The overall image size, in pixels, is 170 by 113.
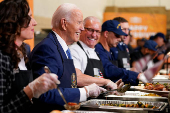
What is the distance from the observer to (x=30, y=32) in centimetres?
178

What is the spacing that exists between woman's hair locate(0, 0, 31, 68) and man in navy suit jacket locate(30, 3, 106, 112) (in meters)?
0.38

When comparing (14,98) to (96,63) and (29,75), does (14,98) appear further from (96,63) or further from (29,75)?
(96,63)

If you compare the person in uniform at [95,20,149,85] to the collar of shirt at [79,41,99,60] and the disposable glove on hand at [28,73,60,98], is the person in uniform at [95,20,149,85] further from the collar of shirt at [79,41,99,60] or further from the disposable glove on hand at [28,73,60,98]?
the disposable glove on hand at [28,73,60,98]

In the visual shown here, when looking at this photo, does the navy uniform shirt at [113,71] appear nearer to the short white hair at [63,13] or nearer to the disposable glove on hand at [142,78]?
the disposable glove on hand at [142,78]

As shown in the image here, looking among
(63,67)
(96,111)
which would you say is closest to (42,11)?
(63,67)

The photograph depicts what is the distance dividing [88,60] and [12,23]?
4.97 ft

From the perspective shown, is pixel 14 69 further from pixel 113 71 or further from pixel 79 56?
pixel 113 71

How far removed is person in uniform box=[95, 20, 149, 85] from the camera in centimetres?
360

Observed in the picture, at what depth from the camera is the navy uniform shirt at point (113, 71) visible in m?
3.59

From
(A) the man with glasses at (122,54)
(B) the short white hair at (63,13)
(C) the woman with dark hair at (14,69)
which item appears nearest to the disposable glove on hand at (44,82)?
(C) the woman with dark hair at (14,69)

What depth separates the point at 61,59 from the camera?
2.17m

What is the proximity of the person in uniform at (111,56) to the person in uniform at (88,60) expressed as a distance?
27 cm

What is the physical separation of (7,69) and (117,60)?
9.47 feet

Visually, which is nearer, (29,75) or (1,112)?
(1,112)
